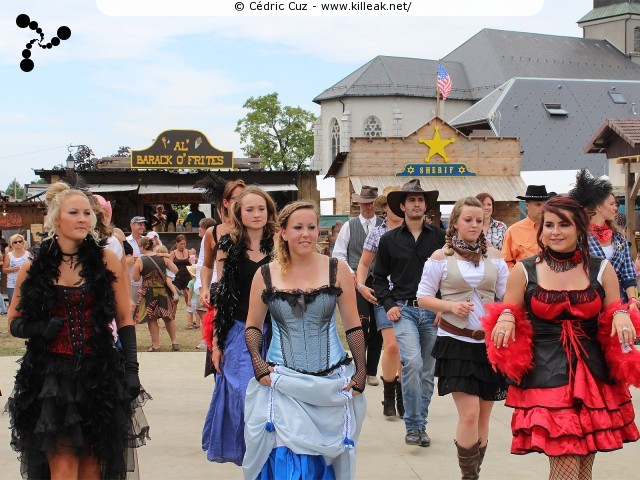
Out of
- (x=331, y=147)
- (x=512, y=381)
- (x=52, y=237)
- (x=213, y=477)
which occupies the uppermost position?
(x=331, y=147)

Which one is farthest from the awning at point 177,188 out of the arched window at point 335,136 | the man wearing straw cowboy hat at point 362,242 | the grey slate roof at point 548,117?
the arched window at point 335,136

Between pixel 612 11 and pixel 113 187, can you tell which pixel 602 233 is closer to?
pixel 113 187

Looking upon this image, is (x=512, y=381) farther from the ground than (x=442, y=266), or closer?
closer

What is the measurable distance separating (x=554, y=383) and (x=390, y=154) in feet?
97.7

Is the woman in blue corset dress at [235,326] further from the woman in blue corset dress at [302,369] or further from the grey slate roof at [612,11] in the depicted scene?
the grey slate roof at [612,11]

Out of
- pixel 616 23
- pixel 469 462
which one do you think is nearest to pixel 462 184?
pixel 469 462

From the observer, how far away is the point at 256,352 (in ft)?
15.4

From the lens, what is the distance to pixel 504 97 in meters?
59.2

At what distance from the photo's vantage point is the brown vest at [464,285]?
5988 mm

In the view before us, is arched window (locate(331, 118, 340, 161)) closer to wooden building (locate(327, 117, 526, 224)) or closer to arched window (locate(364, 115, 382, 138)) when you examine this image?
arched window (locate(364, 115, 382, 138))

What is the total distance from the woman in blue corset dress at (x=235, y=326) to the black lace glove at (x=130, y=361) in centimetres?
117

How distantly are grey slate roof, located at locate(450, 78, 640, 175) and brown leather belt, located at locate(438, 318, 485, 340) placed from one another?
5138 centimetres

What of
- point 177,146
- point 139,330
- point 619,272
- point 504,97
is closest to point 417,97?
point 504,97

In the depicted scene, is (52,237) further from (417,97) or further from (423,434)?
(417,97)
